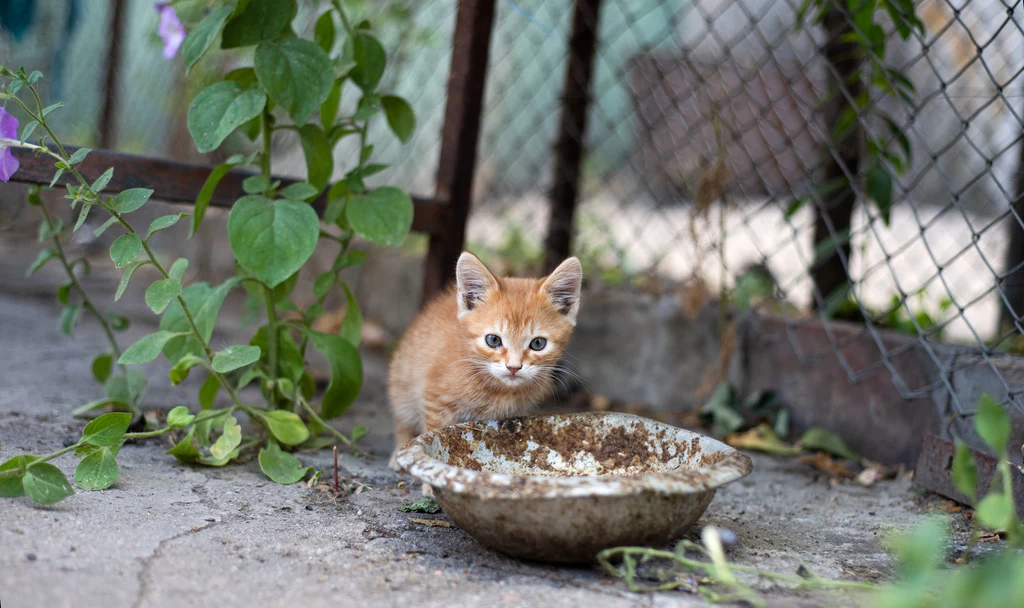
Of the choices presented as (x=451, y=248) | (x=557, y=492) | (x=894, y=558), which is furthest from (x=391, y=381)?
(x=894, y=558)

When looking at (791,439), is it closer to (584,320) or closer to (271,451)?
(584,320)

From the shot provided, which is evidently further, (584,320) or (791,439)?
(584,320)

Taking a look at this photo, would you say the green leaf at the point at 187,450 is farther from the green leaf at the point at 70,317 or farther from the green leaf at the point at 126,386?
the green leaf at the point at 70,317

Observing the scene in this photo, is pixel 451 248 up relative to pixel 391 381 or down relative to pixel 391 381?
up

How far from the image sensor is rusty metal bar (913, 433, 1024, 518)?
2090 mm

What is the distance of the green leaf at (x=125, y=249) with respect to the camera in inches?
76.5

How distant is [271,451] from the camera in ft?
7.47

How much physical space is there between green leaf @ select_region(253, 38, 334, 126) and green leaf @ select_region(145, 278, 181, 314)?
0.54 m

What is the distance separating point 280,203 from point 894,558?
5.75ft

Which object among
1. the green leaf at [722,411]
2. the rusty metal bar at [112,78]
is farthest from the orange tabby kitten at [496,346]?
the rusty metal bar at [112,78]

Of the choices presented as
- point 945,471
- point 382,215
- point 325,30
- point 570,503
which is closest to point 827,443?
point 945,471

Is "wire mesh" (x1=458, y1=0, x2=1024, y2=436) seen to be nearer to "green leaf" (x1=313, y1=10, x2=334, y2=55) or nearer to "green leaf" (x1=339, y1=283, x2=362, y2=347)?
"green leaf" (x1=313, y1=10, x2=334, y2=55)

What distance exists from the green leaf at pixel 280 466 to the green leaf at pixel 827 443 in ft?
5.57

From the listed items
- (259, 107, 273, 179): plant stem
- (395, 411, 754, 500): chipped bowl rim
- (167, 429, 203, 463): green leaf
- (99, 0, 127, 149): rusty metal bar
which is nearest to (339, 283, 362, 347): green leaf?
(259, 107, 273, 179): plant stem
